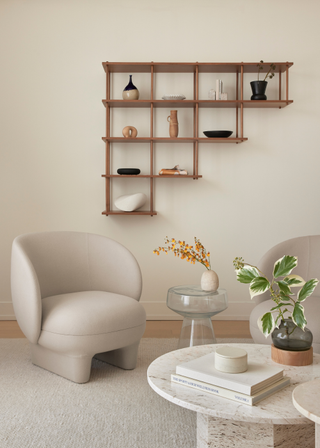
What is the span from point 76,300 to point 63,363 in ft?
1.17

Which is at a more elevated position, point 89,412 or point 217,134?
point 217,134

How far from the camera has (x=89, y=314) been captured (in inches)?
90.3

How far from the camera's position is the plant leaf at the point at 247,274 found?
5.16 feet

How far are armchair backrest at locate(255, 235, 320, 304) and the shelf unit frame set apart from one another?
1117mm

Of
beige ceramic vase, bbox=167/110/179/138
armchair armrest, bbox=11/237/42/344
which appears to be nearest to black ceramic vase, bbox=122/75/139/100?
beige ceramic vase, bbox=167/110/179/138

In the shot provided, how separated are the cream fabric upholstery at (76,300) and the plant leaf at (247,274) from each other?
989 millimetres

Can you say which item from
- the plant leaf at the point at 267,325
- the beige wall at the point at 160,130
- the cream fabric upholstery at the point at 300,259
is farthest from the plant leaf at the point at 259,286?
the beige wall at the point at 160,130

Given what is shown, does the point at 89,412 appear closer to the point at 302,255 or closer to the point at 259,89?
the point at 302,255

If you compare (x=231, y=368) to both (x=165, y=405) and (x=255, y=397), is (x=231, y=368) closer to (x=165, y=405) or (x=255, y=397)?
(x=255, y=397)

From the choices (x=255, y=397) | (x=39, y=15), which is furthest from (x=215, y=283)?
(x=39, y=15)

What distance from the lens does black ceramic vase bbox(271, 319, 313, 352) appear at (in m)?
1.63

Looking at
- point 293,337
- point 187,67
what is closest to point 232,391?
point 293,337

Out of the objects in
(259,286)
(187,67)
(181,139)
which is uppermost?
(187,67)

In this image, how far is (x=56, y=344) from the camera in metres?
2.30
